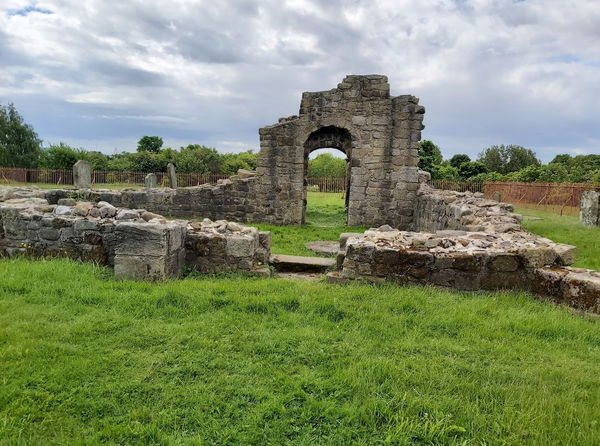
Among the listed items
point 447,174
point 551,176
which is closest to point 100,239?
point 551,176

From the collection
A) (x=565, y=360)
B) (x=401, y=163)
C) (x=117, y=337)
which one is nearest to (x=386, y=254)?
(x=565, y=360)

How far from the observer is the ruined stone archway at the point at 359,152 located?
1362cm

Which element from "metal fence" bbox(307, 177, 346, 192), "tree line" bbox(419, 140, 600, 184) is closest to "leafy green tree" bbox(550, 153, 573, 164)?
"tree line" bbox(419, 140, 600, 184)

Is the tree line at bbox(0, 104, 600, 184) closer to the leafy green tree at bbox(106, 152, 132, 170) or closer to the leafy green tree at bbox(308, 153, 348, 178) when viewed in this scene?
the leafy green tree at bbox(106, 152, 132, 170)

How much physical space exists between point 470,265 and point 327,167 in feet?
207

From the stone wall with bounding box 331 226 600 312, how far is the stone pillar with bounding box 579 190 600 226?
29.5ft

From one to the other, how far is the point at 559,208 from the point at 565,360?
1753 centimetres

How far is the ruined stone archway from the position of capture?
13625 millimetres

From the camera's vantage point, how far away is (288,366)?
3.44 m

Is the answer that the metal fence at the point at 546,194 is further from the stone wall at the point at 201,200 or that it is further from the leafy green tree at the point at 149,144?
the leafy green tree at the point at 149,144

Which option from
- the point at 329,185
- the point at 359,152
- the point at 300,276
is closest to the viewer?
the point at 300,276

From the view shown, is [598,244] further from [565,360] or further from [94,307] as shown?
[94,307]

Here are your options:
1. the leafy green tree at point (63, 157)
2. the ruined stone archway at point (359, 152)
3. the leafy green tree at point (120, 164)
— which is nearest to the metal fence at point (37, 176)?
the leafy green tree at point (63, 157)

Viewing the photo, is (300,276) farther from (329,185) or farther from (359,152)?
(329,185)
